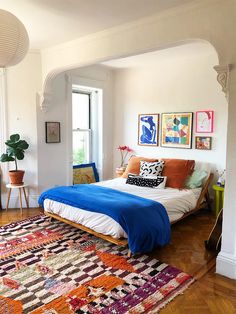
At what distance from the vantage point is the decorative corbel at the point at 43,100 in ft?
14.6

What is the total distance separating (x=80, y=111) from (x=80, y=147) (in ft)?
2.42

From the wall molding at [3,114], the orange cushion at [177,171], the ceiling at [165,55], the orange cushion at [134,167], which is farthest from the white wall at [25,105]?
the orange cushion at [177,171]

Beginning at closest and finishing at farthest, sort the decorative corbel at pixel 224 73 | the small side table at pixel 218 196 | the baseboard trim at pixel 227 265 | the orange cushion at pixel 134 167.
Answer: the decorative corbel at pixel 224 73 < the baseboard trim at pixel 227 265 < the small side table at pixel 218 196 < the orange cushion at pixel 134 167

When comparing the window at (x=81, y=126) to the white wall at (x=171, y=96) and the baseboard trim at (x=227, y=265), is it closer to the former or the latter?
the white wall at (x=171, y=96)

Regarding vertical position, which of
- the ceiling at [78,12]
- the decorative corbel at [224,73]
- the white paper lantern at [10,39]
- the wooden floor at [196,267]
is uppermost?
the ceiling at [78,12]

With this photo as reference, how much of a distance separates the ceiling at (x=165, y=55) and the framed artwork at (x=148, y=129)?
3.17 feet

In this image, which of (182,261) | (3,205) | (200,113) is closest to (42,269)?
(182,261)

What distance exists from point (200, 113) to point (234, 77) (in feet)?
7.23

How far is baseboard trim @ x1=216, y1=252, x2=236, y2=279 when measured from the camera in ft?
8.21

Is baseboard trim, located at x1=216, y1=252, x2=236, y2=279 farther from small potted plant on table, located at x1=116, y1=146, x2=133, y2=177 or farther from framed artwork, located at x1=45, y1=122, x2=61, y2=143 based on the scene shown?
framed artwork, located at x1=45, y1=122, x2=61, y2=143

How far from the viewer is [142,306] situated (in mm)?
2129

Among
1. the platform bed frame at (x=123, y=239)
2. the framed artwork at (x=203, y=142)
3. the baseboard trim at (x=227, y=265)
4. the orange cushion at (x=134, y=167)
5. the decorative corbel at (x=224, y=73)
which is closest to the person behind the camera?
the decorative corbel at (x=224, y=73)

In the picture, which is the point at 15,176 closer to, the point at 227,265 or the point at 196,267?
the point at 196,267

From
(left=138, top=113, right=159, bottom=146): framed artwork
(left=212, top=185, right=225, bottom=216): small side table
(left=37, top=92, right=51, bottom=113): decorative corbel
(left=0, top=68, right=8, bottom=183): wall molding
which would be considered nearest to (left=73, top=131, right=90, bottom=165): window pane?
(left=37, top=92, right=51, bottom=113): decorative corbel
